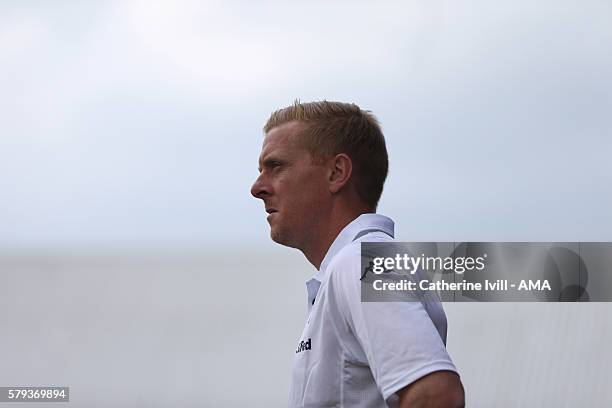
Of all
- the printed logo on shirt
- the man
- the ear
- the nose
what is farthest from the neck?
the printed logo on shirt

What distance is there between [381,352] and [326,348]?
306mm

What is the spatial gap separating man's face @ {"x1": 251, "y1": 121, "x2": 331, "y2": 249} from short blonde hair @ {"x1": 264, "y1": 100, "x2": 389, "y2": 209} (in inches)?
2.5

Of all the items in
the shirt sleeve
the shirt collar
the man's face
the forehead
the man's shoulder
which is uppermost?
the forehead

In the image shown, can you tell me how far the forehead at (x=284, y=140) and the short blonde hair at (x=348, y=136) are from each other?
3cm

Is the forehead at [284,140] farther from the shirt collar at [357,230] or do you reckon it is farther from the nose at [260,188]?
the shirt collar at [357,230]

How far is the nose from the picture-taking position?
4008 mm

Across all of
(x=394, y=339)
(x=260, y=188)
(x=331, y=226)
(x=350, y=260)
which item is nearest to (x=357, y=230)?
(x=331, y=226)

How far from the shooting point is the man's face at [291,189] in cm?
389

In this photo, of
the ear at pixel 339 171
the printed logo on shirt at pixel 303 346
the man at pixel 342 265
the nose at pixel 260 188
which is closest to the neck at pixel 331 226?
the man at pixel 342 265

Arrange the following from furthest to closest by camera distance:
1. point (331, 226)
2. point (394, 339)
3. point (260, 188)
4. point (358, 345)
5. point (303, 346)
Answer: point (260, 188) → point (331, 226) → point (303, 346) → point (358, 345) → point (394, 339)

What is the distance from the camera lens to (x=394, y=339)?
121 inches

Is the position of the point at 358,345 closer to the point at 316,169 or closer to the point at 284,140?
the point at 316,169

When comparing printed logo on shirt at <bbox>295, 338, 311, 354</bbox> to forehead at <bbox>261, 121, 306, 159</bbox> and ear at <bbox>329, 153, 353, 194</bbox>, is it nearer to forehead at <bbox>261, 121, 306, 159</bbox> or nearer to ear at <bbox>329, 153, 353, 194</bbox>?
ear at <bbox>329, 153, 353, 194</bbox>

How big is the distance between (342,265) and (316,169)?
711mm
